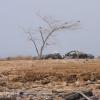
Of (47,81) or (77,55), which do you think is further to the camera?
(77,55)

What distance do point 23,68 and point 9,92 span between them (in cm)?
385

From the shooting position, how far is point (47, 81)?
1531cm

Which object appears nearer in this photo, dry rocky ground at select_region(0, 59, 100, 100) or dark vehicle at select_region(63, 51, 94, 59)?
dry rocky ground at select_region(0, 59, 100, 100)

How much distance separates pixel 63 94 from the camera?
12539 millimetres

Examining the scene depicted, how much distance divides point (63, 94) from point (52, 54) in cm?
1594

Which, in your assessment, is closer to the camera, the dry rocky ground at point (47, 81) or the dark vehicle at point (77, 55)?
the dry rocky ground at point (47, 81)

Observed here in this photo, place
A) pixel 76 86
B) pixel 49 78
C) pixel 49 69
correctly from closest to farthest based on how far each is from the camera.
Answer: pixel 76 86 < pixel 49 78 < pixel 49 69

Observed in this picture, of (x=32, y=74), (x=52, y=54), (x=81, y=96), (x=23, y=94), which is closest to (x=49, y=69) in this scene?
(x=32, y=74)

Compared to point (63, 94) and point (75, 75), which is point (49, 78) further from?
point (63, 94)

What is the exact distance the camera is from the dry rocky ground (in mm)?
13047

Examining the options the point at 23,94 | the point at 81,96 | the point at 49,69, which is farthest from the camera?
the point at 49,69

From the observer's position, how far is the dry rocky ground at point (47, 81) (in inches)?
514

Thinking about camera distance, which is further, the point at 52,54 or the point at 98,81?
the point at 52,54

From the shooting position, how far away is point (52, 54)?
28.5 metres
